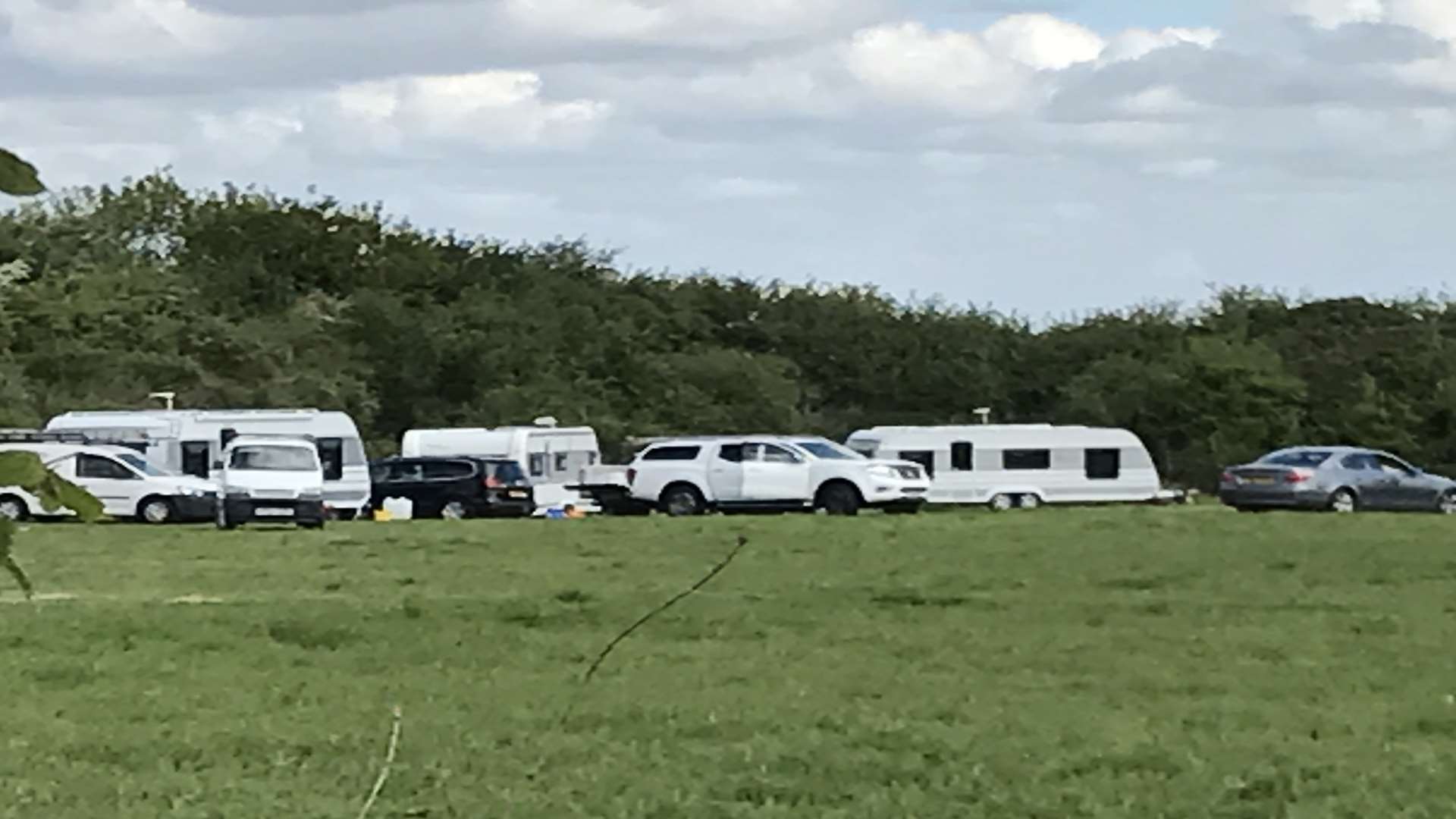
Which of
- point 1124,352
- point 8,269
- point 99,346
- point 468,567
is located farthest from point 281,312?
point 8,269

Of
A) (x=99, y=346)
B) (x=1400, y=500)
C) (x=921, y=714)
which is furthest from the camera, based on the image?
(x=99, y=346)

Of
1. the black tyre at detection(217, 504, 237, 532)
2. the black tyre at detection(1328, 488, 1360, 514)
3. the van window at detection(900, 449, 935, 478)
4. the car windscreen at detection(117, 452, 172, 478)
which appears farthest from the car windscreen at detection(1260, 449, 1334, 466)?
the car windscreen at detection(117, 452, 172, 478)

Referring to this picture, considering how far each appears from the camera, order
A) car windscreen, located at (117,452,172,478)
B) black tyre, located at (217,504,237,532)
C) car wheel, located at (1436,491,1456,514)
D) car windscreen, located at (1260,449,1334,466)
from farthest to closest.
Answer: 1. car wheel, located at (1436,491,1456,514)
2. car windscreen, located at (1260,449,1334,466)
3. car windscreen, located at (117,452,172,478)
4. black tyre, located at (217,504,237,532)

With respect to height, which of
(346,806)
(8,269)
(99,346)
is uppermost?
(99,346)

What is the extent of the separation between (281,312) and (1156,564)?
36.0 metres

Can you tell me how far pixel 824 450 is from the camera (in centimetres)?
3569

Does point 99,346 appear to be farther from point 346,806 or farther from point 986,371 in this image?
point 346,806

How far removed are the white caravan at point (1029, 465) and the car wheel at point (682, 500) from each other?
20.3 ft

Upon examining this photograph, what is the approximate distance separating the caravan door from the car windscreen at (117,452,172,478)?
9.00 metres

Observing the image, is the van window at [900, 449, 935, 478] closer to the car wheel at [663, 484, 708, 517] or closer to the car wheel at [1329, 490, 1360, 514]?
the car wheel at [663, 484, 708, 517]

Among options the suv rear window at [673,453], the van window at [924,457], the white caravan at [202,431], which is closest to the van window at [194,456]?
the white caravan at [202,431]

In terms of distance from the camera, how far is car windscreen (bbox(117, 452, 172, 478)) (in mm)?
33500

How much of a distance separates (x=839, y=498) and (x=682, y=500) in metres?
2.59

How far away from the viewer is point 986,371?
53875 mm
